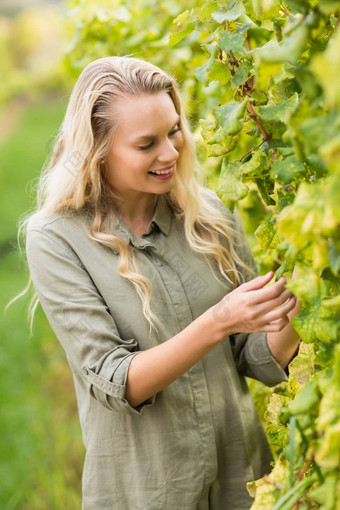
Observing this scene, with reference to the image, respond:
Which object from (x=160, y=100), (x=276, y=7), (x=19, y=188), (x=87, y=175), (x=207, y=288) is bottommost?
(x=19, y=188)

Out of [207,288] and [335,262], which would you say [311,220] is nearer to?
[335,262]

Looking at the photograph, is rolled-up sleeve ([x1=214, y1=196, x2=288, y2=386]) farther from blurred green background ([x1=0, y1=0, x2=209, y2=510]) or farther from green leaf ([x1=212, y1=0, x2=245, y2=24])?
green leaf ([x1=212, y1=0, x2=245, y2=24])

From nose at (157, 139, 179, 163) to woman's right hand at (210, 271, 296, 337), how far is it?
459mm

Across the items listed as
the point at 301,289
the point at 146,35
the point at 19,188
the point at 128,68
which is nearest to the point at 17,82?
the point at 19,188

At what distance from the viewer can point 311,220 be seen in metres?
0.76

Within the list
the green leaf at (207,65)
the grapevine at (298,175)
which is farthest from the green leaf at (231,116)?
the green leaf at (207,65)

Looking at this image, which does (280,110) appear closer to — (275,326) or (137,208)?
(275,326)

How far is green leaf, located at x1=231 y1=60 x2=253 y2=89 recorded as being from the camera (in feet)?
3.79

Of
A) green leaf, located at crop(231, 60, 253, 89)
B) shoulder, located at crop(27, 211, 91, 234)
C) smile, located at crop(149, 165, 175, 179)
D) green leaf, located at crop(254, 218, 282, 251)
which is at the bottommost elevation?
shoulder, located at crop(27, 211, 91, 234)

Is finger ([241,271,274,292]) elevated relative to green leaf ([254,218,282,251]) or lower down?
lower down

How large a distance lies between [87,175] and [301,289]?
0.93 meters

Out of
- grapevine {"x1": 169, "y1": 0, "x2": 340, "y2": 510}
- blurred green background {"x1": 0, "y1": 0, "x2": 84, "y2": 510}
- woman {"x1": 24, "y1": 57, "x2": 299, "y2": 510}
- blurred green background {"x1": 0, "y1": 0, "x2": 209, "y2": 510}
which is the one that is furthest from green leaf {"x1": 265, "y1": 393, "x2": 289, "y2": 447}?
blurred green background {"x1": 0, "y1": 0, "x2": 209, "y2": 510}

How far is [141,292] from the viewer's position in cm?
161

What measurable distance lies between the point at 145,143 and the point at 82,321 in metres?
0.46
